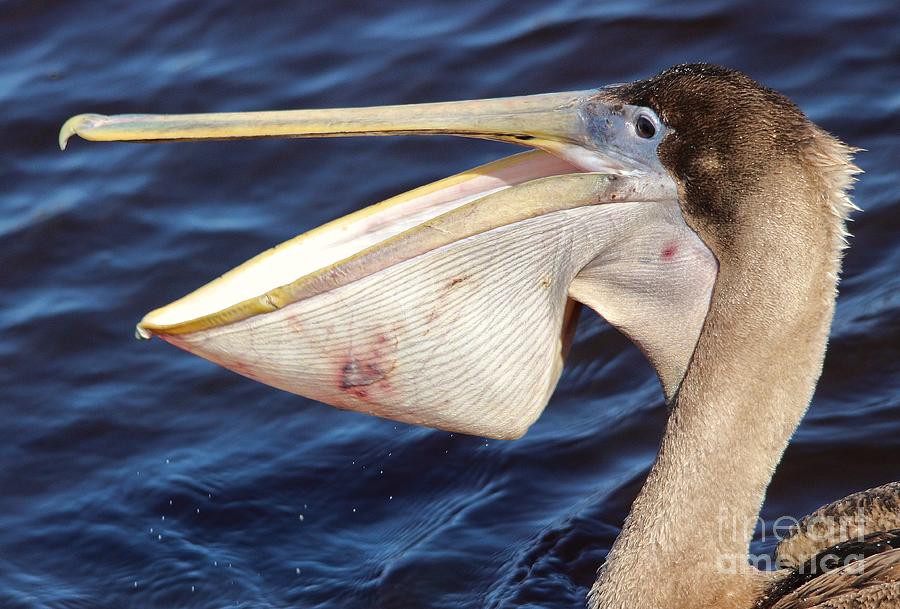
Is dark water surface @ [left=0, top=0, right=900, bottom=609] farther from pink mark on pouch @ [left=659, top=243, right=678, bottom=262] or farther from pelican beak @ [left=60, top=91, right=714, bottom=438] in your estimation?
pink mark on pouch @ [left=659, top=243, right=678, bottom=262]

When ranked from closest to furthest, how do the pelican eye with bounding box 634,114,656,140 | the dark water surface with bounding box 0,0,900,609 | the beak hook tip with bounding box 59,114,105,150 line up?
1. the beak hook tip with bounding box 59,114,105,150
2. the pelican eye with bounding box 634,114,656,140
3. the dark water surface with bounding box 0,0,900,609

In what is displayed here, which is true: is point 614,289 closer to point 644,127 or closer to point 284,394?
point 644,127

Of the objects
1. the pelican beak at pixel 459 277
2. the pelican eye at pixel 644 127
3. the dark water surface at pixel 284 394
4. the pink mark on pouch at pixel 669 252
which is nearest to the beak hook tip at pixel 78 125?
the pelican beak at pixel 459 277

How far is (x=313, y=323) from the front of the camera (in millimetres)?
2930

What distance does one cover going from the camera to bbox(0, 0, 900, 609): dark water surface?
4.68 metres

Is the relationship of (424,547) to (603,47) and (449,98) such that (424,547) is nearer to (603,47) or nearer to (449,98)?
(449,98)

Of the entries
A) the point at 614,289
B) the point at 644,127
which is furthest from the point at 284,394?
the point at 644,127

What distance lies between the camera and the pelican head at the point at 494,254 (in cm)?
293

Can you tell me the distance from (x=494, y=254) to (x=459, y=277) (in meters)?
0.10

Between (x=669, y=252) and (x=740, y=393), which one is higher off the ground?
(x=669, y=252)

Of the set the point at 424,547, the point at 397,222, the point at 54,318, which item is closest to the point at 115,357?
the point at 54,318

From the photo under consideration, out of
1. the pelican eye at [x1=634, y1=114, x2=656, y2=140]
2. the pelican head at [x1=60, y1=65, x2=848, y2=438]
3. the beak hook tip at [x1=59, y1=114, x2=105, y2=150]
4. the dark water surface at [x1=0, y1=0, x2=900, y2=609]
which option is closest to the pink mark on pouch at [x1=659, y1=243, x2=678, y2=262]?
the pelican head at [x1=60, y1=65, x2=848, y2=438]

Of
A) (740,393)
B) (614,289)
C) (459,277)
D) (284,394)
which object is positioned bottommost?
(740,393)

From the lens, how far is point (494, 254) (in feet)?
9.96
